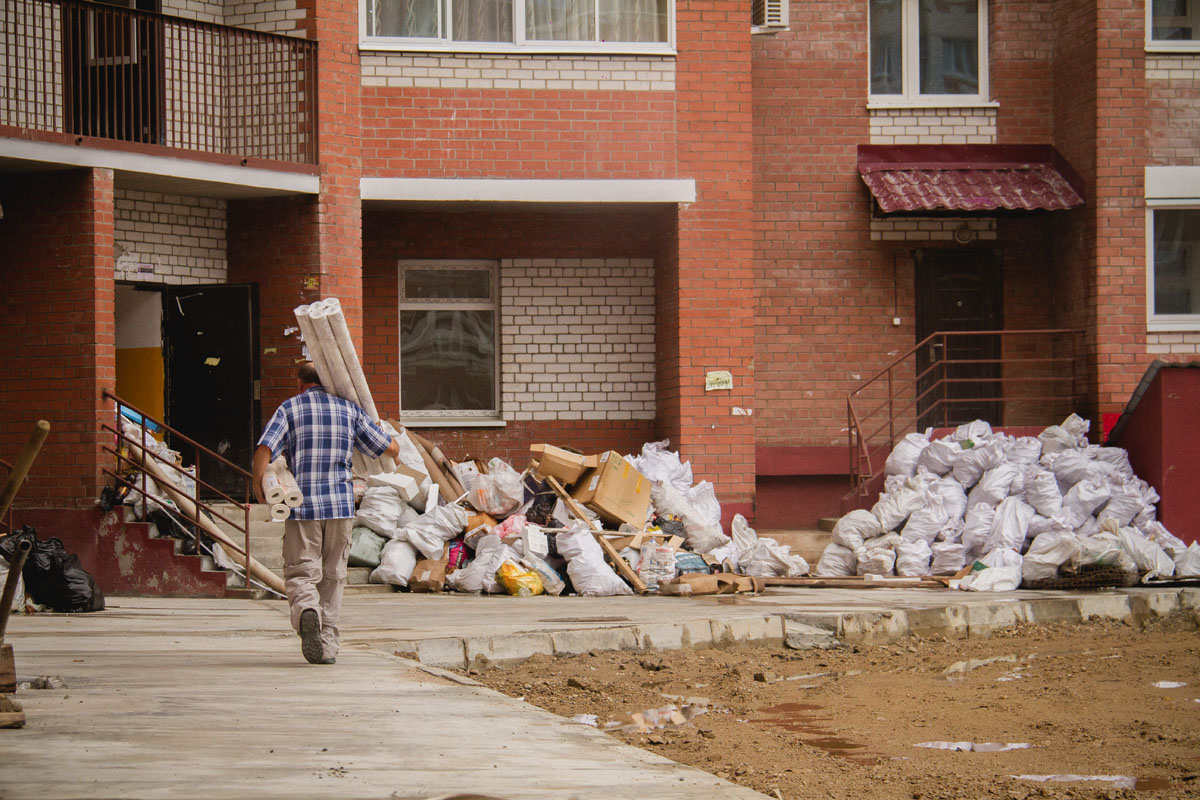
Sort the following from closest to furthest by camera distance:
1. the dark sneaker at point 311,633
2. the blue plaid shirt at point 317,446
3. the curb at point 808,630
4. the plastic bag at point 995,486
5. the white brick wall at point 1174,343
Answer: the dark sneaker at point 311,633 → the blue plaid shirt at point 317,446 → the curb at point 808,630 → the plastic bag at point 995,486 → the white brick wall at point 1174,343

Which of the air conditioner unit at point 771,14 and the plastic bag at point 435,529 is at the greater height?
the air conditioner unit at point 771,14

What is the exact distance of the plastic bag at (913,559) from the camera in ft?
41.5

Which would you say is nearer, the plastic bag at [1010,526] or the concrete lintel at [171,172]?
the concrete lintel at [171,172]

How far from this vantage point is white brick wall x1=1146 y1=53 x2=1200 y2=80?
48.6ft

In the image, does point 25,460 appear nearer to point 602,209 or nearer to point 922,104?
point 602,209

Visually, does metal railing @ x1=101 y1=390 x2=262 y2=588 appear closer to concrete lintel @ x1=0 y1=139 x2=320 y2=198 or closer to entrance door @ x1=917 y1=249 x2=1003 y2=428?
concrete lintel @ x1=0 y1=139 x2=320 y2=198

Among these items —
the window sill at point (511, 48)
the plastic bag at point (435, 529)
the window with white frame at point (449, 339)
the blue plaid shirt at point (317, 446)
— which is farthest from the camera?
the window with white frame at point (449, 339)

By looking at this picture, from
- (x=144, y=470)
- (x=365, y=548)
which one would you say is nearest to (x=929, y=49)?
(x=365, y=548)

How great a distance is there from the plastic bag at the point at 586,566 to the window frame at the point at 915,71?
21.8 ft

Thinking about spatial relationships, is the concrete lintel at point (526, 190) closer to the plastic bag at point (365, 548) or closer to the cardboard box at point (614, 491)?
the cardboard box at point (614, 491)

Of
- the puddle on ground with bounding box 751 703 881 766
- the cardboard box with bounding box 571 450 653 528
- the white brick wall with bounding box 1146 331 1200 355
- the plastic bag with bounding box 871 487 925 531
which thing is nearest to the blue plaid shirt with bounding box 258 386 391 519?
the puddle on ground with bounding box 751 703 881 766

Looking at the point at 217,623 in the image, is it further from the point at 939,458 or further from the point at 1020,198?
the point at 1020,198

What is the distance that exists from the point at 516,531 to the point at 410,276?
13.4 feet

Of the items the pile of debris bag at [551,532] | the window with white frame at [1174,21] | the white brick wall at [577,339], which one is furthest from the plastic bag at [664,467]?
the window with white frame at [1174,21]
